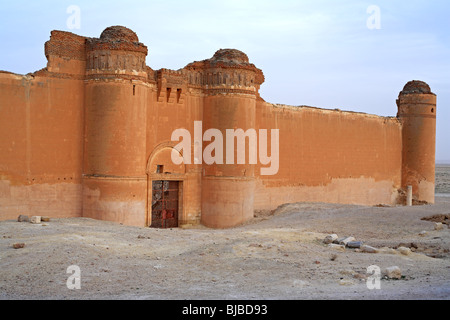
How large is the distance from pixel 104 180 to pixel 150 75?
4042 mm

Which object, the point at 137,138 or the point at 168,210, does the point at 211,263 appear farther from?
the point at 168,210

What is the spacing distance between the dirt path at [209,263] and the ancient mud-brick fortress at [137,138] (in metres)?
1.72

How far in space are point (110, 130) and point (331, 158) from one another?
11.4 metres

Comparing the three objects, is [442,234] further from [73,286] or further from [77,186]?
[77,186]

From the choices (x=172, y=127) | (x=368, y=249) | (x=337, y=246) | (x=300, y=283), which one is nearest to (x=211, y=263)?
(x=300, y=283)

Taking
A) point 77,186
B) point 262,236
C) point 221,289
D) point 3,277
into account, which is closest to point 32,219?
point 77,186

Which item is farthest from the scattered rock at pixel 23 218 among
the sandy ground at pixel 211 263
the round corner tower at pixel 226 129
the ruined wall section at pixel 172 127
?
the round corner tower at pixel 226 129

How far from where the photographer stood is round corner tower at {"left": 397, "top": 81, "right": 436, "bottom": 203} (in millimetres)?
25625

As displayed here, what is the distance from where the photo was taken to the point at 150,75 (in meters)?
16.2

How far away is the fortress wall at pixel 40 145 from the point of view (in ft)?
44.3

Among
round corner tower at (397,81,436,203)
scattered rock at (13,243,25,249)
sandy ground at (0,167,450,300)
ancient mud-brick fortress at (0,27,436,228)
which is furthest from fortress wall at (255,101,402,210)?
scattered rock at (13,243,25,249)

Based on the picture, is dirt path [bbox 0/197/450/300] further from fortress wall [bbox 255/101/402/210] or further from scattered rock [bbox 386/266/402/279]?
fortress wall [bbox 255/101/402/210]

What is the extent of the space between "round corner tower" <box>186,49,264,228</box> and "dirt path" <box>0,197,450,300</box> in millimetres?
4280

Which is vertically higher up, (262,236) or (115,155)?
(115,155)
